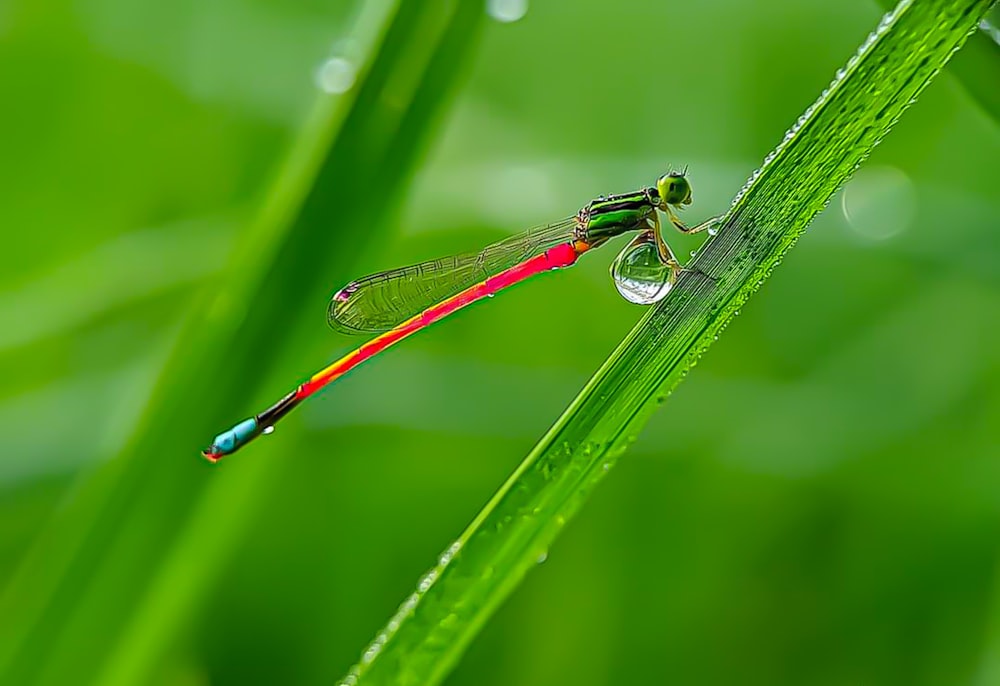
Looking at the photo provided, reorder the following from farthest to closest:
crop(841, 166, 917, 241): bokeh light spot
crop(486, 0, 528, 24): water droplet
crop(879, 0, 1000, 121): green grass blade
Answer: crop(841, 166, 917, 241): bokeh light spot < crop(486, 0, 528, 24): water droplet < crop(879, 0, 1000, 121): green grass blade

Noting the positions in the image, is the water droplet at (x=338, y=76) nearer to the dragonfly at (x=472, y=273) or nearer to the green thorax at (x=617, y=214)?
the dragonfly at (x=472, y=273)

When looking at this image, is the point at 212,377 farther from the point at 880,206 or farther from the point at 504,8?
the point at 880,206

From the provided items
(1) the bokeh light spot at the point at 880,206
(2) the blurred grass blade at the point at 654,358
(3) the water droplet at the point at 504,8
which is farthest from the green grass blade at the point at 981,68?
(1) the bokeh light spot at the point at 880,206

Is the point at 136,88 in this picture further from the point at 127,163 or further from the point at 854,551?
the point at 854,551

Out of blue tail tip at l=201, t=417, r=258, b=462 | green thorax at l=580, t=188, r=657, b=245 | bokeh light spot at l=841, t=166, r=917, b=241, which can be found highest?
bokeh light spot at l=841, t=166, r=917, b=241

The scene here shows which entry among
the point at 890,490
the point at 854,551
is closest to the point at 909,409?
the point at 890,490

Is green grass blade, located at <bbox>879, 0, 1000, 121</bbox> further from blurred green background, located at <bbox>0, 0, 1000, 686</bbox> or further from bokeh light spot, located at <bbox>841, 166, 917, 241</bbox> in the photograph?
bokeh light spot, located at <bbox>841, 166, 917, 241</bbox>

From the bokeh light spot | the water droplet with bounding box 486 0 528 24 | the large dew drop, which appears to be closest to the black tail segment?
the large dew drop
